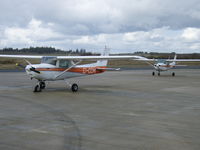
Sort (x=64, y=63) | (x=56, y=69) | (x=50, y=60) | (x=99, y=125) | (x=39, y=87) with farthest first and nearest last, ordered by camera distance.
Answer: (x=64, y=63) → (x=50, y=60) → (x=56, y=69) → (x=39, y=87) → (x=99, y=125)

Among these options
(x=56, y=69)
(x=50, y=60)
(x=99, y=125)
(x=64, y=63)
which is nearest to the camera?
(x=99, y=125)

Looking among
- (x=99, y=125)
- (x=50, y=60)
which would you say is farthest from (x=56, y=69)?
(x=99, y=125)

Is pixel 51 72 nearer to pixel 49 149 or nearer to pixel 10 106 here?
pixel 10 106

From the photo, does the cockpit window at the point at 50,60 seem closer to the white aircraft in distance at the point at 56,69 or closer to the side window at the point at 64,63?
the white aircraft in distance at the point at 56,69

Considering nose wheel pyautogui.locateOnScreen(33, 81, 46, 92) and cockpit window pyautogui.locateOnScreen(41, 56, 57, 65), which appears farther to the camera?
cockpit window pyautogui.locateOnScreen(41, 56, 57, 65)

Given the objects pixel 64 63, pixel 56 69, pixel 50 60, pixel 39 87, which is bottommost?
pixel 39 87

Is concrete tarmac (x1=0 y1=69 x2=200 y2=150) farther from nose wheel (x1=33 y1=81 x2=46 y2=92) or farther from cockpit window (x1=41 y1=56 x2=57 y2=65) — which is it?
cockpit window (x1=41 y1=56 x2=57 y2=65)

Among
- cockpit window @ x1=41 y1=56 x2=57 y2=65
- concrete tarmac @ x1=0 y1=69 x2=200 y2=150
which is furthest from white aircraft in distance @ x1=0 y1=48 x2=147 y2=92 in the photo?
concrete tarmac @ x1=0 y1=69 x2=200 y2=150

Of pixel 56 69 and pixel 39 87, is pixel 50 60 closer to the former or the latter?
pixel 56 69

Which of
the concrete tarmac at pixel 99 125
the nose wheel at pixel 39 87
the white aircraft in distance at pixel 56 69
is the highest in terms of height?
the white aircraft in distance at pixel 56 69

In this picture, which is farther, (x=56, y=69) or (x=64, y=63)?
(x=64, y=63)

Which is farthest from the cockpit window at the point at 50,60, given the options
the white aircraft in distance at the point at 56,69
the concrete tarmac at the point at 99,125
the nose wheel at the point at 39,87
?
the concrete tarmac at the point at 99,125

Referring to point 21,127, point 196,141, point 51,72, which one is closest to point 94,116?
point 21,127

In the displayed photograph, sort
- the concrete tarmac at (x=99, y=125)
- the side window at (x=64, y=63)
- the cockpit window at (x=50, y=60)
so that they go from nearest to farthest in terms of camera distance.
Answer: the concrete tarmac at (x=99, y=125)
the cockpit window at (x=50, y=60)
the side window at (x=64, y=63)
